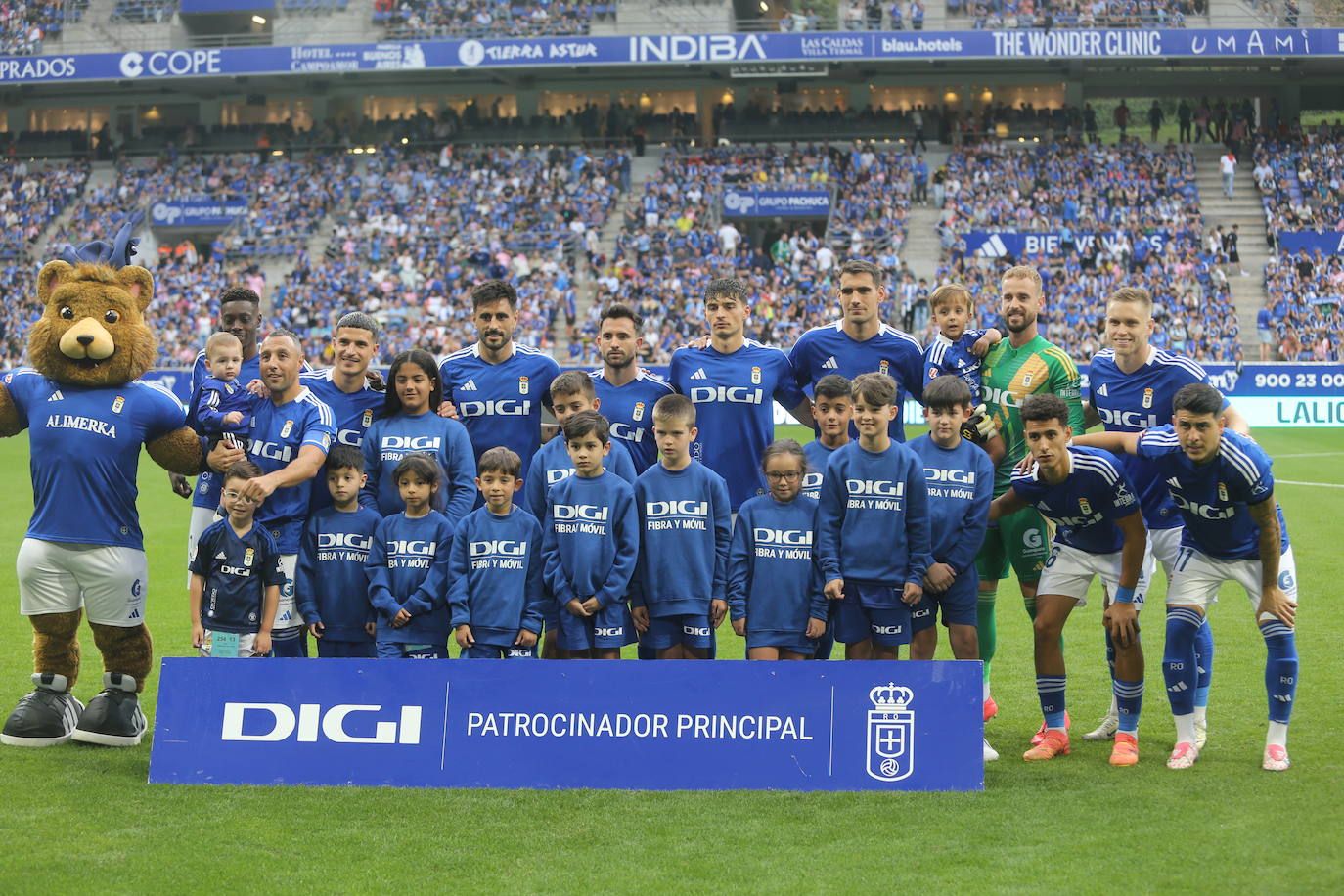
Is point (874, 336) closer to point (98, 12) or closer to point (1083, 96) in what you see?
point (1083, 96)

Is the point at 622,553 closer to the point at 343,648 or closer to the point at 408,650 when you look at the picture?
the point at 408,650

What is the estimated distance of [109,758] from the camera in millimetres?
6543

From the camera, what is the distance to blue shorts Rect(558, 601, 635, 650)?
21.3 ft

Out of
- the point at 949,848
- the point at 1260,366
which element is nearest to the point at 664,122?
the point at 1260,366

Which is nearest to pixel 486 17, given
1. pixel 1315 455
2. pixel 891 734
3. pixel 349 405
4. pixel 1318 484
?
pixel 1315 455

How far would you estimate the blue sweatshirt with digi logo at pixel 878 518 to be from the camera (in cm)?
648

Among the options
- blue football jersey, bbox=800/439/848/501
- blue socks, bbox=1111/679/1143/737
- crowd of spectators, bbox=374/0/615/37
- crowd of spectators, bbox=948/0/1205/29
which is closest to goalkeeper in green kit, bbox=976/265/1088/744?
blue socks, bbox=1111/679/1143/737

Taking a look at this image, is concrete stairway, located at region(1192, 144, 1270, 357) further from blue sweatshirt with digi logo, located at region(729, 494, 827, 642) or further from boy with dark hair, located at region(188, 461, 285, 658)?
boy with dark hair, located at region(188, 461, 285, 658)

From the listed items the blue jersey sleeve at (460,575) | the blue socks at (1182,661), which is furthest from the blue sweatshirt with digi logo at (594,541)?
the blue socks at (1182,661)

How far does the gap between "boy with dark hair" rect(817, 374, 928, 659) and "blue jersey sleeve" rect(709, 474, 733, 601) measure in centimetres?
43

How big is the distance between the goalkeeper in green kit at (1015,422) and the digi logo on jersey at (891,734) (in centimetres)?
154

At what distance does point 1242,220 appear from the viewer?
1444 inches

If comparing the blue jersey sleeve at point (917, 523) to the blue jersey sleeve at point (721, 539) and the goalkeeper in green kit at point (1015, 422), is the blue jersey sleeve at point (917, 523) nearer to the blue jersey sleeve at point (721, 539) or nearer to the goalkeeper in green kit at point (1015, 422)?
the goalkeeper in green kit at point (1015, 422)

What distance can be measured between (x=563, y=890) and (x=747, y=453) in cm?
323
